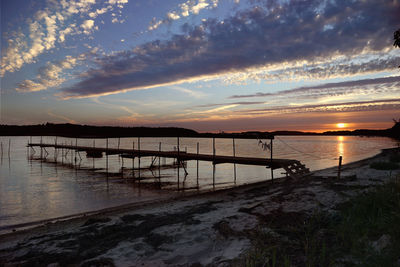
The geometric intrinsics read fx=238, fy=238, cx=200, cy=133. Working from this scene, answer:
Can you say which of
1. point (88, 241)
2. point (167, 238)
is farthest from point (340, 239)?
point (88, 241)

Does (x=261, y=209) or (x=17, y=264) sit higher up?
(x=261, y=209)

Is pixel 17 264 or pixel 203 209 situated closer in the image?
pixel 17 264

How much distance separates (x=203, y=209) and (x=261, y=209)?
3.19 m

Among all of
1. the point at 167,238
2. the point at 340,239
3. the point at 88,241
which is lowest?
the point at 88,241

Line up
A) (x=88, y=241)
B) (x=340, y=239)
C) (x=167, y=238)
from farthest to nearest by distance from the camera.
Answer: (x=88, y=241) → (x=167, y=238) → (x=340, y=239)

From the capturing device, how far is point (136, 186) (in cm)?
2727

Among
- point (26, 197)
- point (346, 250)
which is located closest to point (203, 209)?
point (346, 250)

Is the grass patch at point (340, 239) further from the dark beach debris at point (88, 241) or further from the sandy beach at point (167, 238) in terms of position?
the dark beach debris at point (88, 241)

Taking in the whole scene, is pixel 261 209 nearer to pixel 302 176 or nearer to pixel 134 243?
pixel 134 243

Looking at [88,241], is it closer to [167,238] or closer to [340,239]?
[167,238]

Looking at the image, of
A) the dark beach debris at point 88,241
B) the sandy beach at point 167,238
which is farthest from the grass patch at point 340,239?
the dark beach debris at point 88,241

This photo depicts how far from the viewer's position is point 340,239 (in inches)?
242

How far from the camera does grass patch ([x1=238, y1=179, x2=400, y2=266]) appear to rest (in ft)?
16.6

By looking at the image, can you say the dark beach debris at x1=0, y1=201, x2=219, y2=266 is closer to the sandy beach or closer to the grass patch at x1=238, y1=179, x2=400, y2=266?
the sandy beach
